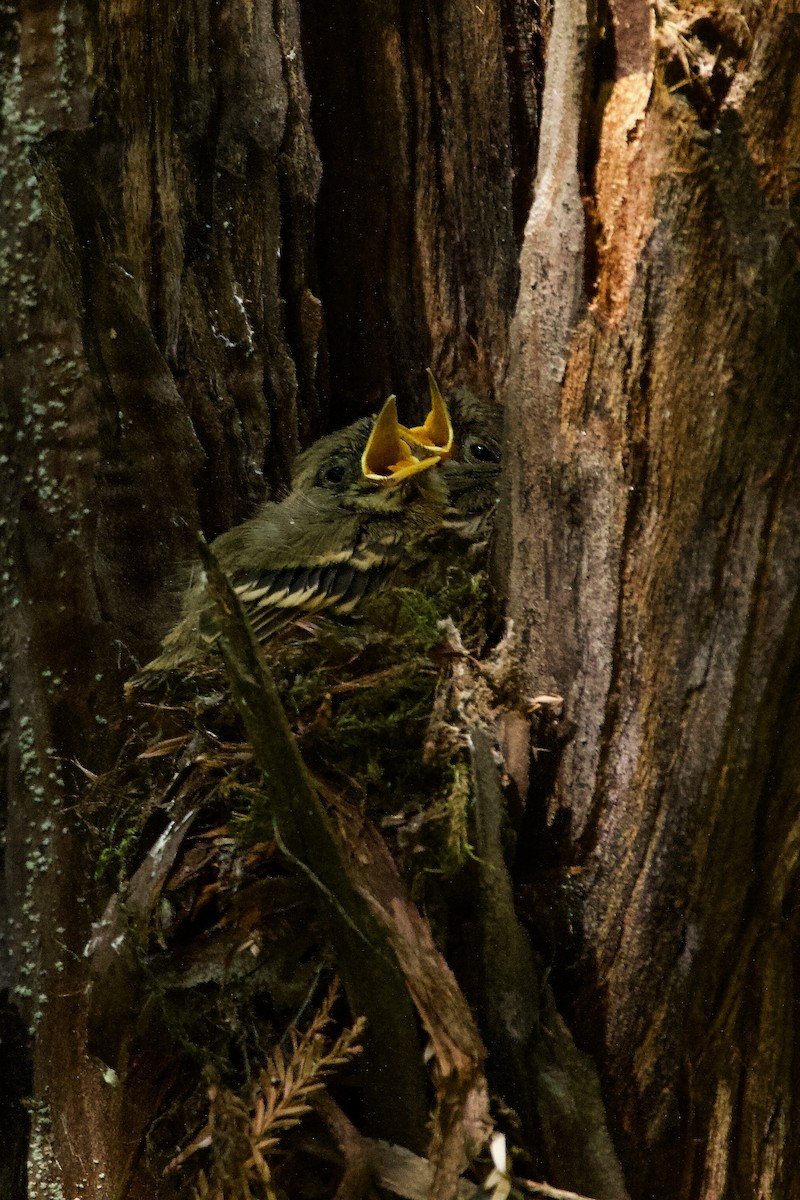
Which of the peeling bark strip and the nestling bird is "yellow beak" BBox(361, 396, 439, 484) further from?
the peeling bark strip

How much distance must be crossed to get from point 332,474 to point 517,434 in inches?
28.1

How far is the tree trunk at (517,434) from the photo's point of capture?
0.95 metres

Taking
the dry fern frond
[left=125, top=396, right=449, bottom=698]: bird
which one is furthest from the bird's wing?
the dry fern frond

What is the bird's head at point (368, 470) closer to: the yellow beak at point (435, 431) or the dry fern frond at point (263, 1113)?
the yellow beak at point (435, 431)

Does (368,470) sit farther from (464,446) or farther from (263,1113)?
(263,1113)

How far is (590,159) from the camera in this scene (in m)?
1.06

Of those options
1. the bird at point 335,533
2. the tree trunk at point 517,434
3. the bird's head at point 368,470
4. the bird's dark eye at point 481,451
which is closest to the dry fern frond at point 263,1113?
the tree trunk at point 517,434

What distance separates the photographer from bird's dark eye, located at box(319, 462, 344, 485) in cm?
181

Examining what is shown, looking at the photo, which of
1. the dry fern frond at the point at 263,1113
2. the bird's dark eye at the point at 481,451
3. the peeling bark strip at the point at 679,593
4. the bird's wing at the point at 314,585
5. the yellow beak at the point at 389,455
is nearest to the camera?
the peeling bark strip at the point at 679,593

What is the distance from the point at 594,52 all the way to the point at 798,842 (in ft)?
2.48

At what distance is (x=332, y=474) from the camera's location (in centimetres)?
182

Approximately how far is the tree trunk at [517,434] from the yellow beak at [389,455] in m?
0.11

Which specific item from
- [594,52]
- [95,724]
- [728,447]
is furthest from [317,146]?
[728,447]

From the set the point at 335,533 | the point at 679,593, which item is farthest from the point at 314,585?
the point at 679,593
